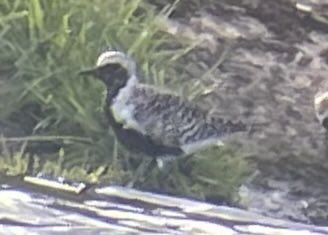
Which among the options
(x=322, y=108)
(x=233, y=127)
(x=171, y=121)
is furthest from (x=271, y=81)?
(x=171, y=121)

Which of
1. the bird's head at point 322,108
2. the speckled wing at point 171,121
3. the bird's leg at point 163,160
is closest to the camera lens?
the speckled wing at point 171,121

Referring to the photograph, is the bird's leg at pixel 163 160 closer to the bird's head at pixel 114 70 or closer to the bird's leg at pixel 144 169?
the bird's leg at pixel 144 169

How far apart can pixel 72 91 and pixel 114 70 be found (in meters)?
0.17

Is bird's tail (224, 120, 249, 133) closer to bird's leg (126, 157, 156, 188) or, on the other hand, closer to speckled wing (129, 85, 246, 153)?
speckled wing (129, 85, 246, 153)

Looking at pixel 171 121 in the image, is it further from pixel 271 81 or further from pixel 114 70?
pixel 271 81

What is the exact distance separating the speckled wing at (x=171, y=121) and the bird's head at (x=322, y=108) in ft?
1.16

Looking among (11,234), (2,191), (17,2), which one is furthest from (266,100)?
(11,234)

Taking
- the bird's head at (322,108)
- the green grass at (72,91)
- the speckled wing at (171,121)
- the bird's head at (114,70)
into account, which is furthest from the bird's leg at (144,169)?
the bird's head at (322,108)

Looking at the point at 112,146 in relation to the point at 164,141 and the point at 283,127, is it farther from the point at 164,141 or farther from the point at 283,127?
the point at 283,127

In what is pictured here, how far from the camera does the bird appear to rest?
3141mm

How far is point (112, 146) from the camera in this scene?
329 centimetres

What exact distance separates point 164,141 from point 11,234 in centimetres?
79

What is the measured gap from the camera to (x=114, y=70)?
320cm

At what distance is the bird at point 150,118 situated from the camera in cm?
314
